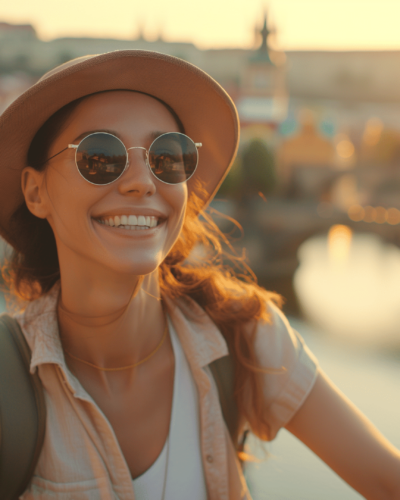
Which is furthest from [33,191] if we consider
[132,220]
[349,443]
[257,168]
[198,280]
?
[257,168]

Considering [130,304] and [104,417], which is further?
[130,304]

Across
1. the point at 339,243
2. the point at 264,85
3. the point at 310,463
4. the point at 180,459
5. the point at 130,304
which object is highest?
the point at 264,85

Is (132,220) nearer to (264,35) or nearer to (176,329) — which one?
(176,329)

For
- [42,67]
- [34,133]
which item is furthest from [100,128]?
[42,67]

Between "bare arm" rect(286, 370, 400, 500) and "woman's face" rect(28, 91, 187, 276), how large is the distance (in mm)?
376

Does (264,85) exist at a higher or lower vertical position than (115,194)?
higher

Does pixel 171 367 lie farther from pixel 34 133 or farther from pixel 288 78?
pixel 288 78

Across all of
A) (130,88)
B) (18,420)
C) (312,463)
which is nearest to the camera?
(18,420)

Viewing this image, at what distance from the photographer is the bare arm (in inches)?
33.4

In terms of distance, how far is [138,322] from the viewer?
37.5 inches

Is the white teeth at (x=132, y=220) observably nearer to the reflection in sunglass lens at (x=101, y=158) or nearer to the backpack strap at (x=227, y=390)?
the reflection in sunglass lens at (x=101, y=158)

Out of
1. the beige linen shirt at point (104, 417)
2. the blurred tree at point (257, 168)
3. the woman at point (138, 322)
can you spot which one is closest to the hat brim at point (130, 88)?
the woman at point (138, 322)

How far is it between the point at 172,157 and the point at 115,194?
11cm

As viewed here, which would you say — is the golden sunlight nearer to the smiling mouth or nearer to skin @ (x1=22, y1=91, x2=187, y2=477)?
skin @ (x1=22, y1=91, x2=187, y2=477)
